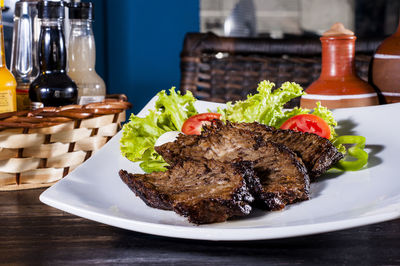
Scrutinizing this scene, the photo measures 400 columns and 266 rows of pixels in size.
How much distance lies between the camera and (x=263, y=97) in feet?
5.89

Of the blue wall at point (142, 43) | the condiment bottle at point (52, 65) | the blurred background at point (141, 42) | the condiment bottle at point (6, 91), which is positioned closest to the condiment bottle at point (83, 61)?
the condiment bottle at point (52, 65)

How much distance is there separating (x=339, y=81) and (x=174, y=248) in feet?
3.92

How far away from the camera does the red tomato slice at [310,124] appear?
63.2 inches

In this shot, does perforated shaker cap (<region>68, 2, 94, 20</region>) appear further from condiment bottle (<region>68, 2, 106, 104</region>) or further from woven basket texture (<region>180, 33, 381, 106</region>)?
woven basket texture (<region>180, 33, 381, 106</region>)

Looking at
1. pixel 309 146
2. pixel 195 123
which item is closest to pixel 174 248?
pixel 309 146

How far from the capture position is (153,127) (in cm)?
180

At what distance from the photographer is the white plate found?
2.92 ft

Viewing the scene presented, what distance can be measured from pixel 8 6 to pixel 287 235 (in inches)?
76.5

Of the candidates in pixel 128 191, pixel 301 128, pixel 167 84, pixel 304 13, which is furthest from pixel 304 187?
pixel 304 13

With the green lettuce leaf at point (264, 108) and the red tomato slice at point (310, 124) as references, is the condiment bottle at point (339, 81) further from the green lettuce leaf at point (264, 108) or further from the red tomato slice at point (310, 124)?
the red tomato slice at point (310, 124)

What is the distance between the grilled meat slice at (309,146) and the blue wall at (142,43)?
2.99 meters

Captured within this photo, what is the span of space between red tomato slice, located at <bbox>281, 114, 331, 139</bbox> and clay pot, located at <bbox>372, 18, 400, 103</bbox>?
416 mm

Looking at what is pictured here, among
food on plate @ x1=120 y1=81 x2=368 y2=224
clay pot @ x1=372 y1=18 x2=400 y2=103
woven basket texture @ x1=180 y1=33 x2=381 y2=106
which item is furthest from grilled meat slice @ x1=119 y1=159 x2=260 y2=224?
woven basket texture @ x1=180 y1=33 x2=381 y2=106

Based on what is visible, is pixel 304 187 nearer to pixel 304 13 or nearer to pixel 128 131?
pixel 128 131
